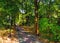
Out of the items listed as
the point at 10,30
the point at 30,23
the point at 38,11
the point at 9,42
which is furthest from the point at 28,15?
the point at 9,42

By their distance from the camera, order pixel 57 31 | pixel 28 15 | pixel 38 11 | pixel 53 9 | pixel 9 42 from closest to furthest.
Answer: pixel 9 42 < pixel 57 31 < pixel 53 9 < pixel 38 11 < pixel 28 15

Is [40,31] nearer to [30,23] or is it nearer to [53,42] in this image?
[53,42]

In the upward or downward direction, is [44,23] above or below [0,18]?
below

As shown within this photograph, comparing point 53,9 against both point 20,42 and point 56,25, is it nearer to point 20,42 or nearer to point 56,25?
point 56,25

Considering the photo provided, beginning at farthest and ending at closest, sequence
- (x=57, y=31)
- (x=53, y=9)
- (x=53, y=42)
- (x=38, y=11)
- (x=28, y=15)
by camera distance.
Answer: (x=28, y=15), (x=38, y=11), (x=53, y=9), (x=53, y=42), (x=57, y=31)

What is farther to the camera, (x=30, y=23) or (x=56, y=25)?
(x=30, y=23)

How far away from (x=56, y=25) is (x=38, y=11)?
13.2 feet

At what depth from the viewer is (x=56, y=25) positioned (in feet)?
48.4

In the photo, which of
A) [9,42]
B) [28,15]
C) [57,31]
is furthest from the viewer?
[28,15]

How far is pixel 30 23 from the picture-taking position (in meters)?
26.2

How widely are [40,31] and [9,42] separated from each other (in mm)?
4711

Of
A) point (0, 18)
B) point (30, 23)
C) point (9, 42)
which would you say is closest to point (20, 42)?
point (9, 42)

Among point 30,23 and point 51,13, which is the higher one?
point 51,13

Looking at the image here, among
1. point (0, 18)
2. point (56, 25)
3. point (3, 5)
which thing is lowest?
point (56, 25)
